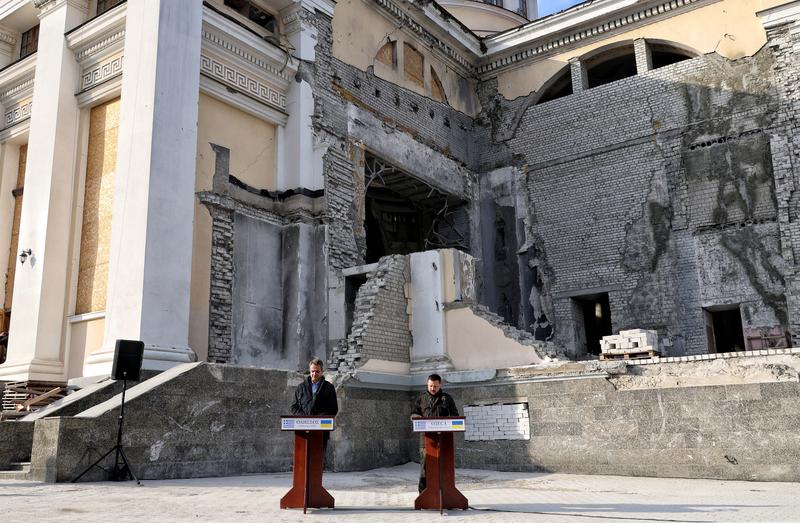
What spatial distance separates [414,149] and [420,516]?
1480 centimetres

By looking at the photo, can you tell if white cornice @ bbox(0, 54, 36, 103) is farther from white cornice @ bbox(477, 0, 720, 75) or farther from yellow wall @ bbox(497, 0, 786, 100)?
yellow wall @ bbox(497, 0, 786, 100)

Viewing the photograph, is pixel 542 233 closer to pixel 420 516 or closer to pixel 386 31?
pixel 386 31

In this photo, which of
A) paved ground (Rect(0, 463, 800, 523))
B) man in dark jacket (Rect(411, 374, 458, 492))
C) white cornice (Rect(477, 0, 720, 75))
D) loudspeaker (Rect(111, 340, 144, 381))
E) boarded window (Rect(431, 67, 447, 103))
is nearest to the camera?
paved ground (Rect(0, 463, 800, 523))

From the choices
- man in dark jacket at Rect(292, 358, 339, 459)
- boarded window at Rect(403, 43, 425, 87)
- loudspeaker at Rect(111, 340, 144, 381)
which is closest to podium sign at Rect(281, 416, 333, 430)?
man in dark jacket at Rect(292, 358, 339, 459)

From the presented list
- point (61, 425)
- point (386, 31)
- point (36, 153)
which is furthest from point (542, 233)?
point (61, 425)

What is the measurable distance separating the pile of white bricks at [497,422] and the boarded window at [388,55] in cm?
1016

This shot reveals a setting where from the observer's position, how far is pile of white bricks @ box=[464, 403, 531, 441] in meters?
12.9

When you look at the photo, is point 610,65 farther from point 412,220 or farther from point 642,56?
point 412,220

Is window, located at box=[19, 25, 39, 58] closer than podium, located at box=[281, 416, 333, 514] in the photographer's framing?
No

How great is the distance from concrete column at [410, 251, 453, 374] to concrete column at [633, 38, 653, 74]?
941cm

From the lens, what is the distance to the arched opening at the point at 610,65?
2189cm

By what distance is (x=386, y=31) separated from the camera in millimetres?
20141

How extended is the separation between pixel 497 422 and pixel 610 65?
45.6ft

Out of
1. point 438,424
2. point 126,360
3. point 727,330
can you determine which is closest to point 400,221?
point 727,330
